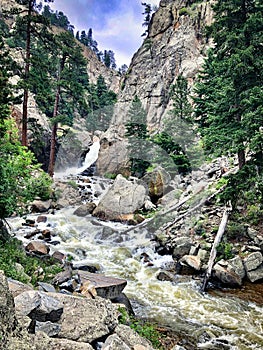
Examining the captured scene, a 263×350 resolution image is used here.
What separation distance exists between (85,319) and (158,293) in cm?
561

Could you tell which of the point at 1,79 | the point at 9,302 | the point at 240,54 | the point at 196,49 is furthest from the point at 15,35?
the point at 196,49

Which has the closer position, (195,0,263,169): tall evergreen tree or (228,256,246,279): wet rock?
(228,256,246,279): wet rock

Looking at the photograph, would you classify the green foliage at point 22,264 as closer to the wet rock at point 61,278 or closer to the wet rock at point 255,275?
the wet rock at point 61,278

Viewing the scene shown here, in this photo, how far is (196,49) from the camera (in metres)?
45.7

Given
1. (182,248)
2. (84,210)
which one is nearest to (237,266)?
(182,248)

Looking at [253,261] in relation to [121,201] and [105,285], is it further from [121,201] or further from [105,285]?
[121,201]

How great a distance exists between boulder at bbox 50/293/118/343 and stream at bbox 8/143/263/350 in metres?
3.08

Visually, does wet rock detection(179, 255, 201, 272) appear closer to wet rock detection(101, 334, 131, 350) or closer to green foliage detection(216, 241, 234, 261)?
green foliage detection(216, 241, 234, 261)

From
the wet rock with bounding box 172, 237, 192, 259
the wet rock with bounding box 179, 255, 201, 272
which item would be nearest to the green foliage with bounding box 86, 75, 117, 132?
the wet rock with bounding box 172, 237, 192, 259

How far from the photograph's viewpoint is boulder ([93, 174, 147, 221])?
1975 centimetres

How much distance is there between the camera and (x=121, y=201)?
66.9 ft

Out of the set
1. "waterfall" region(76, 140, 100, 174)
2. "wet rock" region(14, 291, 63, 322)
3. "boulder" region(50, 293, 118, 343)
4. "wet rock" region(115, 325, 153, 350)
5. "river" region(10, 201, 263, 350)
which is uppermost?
"waterfall" region(76, 140, 100, 174)

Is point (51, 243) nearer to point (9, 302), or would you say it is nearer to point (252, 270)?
point (252, 270)

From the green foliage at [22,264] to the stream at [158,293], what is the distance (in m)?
2.80
